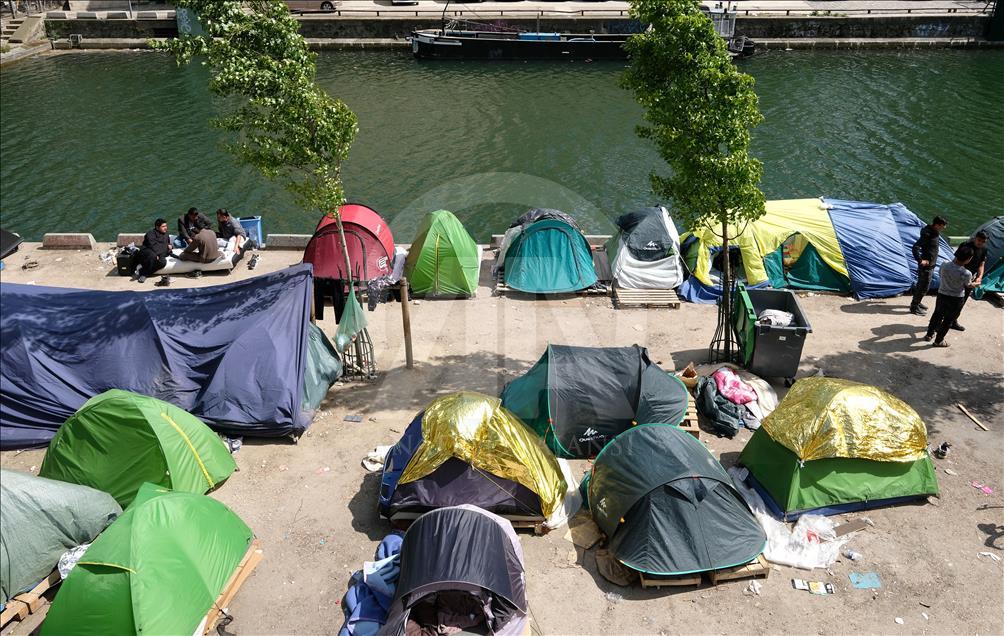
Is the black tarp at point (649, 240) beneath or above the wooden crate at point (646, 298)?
above

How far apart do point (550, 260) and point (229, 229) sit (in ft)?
26.7

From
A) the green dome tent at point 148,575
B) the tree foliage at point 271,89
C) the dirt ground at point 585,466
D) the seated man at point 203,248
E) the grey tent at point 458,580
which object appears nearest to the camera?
the green dome tent at point 148,575

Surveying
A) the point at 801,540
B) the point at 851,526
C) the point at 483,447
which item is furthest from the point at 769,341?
the point at 483,447

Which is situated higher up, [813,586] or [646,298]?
[646,298]

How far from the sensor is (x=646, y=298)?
16.8m

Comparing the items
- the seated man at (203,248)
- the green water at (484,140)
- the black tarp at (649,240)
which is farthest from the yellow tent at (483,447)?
the green water at (484,140)

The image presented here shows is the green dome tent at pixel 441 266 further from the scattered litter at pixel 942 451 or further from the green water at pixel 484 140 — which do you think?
the scattered litter at pixel 942 451

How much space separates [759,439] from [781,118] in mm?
25660

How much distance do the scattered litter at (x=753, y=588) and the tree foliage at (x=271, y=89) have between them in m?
9.53

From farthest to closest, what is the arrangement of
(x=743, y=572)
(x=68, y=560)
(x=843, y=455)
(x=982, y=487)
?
(x=982, y=487) < (x=843, y=455) < (x=743, y=572) < (x=68, y=560)

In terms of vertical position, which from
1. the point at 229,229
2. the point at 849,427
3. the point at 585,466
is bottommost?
the point at 585,466

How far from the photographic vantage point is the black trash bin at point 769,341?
→ 13.3 metres

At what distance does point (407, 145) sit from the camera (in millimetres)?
30438

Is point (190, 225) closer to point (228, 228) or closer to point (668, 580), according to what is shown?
point (228, 228)
